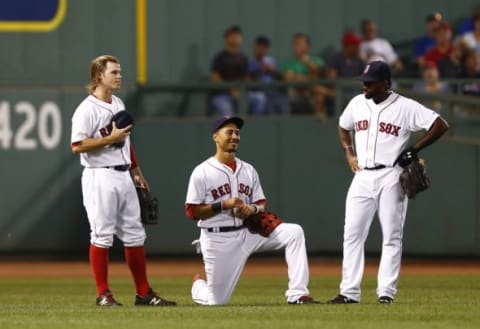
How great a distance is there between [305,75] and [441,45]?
170cm

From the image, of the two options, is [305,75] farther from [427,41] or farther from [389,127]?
[389,127]

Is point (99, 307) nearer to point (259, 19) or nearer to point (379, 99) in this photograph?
point (379, 99)

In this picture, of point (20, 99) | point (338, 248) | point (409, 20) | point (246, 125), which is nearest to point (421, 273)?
point (338, 248)

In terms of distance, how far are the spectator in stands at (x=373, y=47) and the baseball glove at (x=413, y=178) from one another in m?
6.85

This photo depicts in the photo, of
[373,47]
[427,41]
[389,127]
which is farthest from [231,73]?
[389,127]

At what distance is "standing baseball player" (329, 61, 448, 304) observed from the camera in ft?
32.1

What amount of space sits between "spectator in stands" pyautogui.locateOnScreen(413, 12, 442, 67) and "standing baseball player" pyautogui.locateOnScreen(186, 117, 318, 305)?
7.34 metres

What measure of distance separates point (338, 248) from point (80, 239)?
3150 mm

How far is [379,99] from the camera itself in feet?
32.6

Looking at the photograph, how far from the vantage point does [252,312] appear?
352 inches

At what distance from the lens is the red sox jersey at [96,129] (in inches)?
379

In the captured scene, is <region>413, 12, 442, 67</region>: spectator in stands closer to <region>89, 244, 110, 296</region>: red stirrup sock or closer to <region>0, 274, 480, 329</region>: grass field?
<region>0, 274, 480, 329</region>: grass field

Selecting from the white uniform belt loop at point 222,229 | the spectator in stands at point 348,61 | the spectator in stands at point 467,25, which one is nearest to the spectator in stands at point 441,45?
the spectator in stands at point 467,25

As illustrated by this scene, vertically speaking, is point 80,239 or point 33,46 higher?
point 33,46
